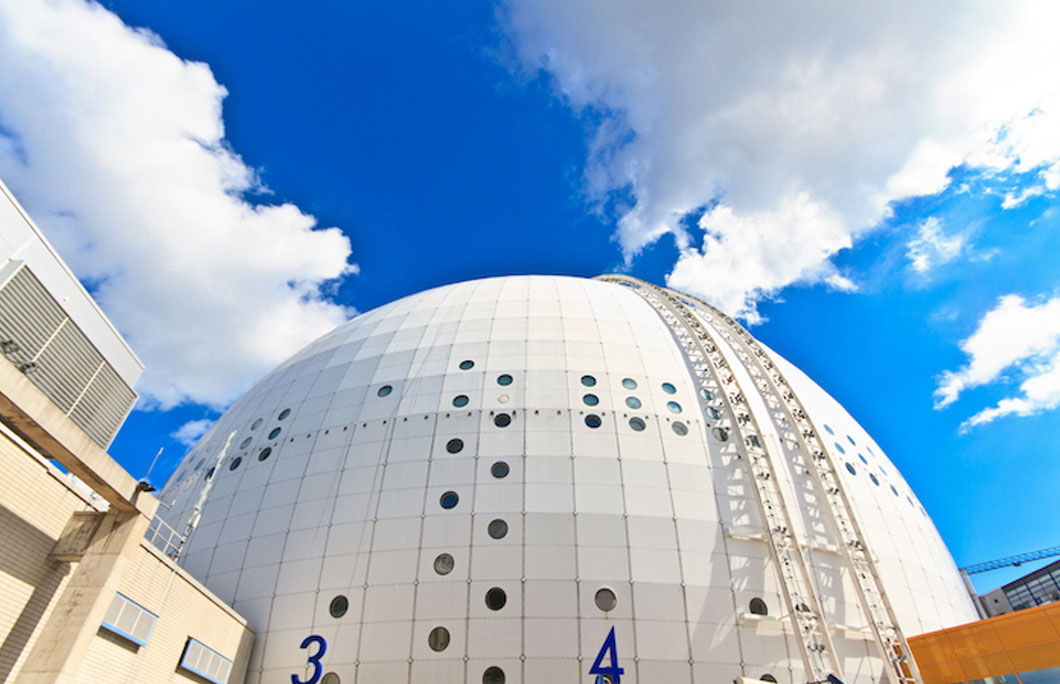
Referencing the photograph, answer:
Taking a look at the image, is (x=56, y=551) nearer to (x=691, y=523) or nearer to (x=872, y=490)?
(x=691, y=523)

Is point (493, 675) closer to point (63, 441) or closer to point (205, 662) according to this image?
point (205, 662)

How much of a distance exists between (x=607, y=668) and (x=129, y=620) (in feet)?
40.7

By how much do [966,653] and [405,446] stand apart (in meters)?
18.6

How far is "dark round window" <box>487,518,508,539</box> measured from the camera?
1719 cm

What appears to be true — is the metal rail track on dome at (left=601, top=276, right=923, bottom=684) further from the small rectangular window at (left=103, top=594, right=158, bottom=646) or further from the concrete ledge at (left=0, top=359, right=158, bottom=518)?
the concrete ledge at (left=0, top=359, right=158, bottom=518)

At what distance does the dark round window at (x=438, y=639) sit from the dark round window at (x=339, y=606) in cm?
290

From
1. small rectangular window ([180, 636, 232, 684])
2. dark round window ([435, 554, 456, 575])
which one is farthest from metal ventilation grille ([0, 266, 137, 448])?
dark round window ([435, 554, 456, 575])

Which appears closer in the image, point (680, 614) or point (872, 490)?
point (680, 614)

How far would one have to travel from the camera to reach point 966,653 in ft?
51.6

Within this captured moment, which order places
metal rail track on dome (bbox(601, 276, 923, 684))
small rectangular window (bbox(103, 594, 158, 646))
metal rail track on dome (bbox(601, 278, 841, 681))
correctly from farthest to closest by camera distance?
metal rail track on dome (bbox(601, 276, 923, 684))
metal rail track on dome (bbox(601, 278, 841, 681))
small rectangular window (bbox(103, 594, 158, 646))

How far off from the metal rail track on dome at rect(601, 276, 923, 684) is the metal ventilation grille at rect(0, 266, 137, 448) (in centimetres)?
2712

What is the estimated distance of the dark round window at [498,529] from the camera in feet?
56.4

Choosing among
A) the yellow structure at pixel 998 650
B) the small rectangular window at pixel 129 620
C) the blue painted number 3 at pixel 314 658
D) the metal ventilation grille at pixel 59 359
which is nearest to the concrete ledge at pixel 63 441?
the small rectangular window at pixel 129 620

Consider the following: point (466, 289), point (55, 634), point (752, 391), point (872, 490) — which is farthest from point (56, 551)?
point (872, 490)
